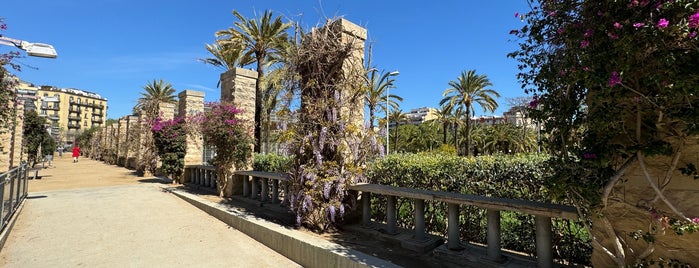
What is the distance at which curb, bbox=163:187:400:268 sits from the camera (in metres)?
3.62

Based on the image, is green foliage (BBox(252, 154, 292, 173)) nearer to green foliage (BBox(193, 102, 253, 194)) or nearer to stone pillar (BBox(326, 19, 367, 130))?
green foliage (BBox(193, 102, 253, 194))

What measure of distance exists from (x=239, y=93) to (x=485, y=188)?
629 cm

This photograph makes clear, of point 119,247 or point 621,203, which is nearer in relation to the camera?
point 621,203

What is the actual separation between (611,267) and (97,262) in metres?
5.62

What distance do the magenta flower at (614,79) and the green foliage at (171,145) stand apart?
12.5 metres

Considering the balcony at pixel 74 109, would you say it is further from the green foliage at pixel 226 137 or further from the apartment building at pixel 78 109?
the green foliage at pixel 226 137

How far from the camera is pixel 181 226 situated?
6227 millimetres

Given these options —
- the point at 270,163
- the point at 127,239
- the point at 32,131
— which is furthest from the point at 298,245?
the point at 32,131

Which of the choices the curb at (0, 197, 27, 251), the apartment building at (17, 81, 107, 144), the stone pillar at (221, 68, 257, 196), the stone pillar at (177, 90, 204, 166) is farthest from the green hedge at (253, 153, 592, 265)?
the apartment building at (17, 81, 107, 144)

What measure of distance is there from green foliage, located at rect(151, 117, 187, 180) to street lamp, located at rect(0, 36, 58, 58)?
3872 millimetres

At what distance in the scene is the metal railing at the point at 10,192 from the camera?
5279mm

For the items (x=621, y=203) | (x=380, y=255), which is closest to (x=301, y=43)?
(x=380, y=255)

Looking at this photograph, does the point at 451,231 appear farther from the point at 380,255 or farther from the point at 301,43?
the point at 301,43

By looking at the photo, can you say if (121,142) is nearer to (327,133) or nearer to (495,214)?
(327,133)
